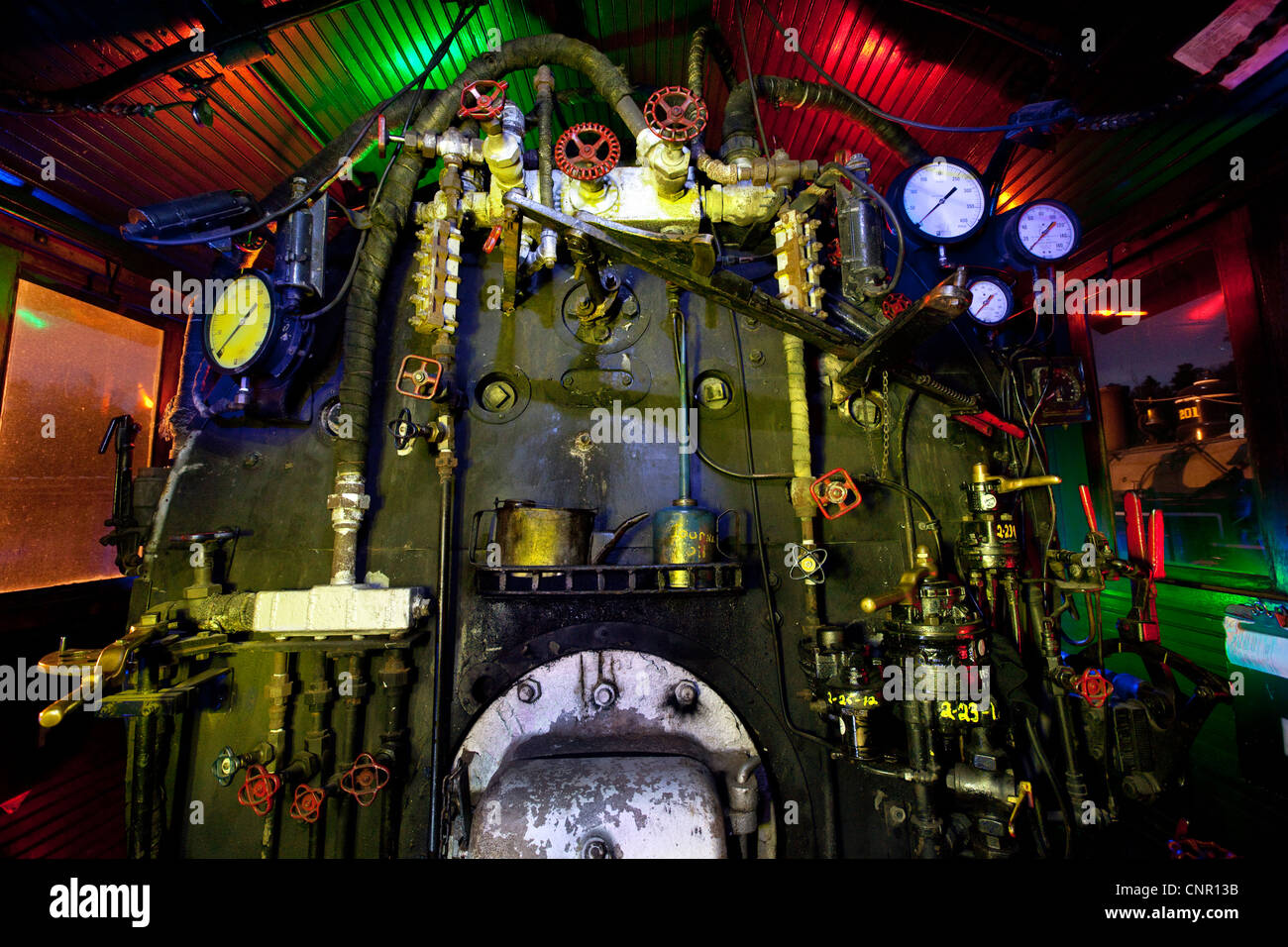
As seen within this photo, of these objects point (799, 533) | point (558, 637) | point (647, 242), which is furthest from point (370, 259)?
point (799, 533)

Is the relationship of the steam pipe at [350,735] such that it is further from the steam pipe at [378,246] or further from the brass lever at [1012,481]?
the brass lever at [1012,481]

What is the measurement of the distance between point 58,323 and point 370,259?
421 centimetres

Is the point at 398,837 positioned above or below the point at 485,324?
below

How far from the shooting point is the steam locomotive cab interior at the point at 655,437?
7.73 feet

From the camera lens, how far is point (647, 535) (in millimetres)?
2816

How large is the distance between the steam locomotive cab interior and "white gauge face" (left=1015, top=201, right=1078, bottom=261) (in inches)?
0.8

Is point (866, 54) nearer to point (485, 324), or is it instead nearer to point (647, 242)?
point (647, 242)

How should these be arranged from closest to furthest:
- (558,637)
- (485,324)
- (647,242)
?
(647,242) < (558,637) < (485,324)

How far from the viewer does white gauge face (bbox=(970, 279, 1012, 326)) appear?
2.95 meters

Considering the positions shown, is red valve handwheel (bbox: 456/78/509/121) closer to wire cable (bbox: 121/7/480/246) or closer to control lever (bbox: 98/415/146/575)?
wire cable (bbox: 121/7/480/246)

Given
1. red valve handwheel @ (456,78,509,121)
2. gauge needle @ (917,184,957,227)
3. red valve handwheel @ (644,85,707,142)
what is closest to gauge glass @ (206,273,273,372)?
red valve handwheel @ (456,78,509,121)

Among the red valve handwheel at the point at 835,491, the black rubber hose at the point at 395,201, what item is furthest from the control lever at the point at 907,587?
the black rubber hose at the point at 395,201

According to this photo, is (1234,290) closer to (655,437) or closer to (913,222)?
(913,222)

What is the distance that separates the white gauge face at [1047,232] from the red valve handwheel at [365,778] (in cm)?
518
